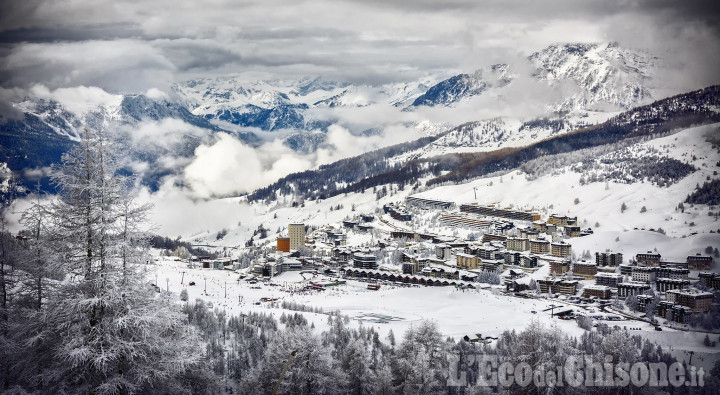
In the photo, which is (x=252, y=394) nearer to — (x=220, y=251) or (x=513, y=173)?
(x=220, y=251)

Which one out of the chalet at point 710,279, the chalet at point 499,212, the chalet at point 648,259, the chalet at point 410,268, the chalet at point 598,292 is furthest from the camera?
the chalet at point 499,212

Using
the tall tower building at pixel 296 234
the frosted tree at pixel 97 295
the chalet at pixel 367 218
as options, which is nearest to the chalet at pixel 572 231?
the tall tower building at pixel 296 234

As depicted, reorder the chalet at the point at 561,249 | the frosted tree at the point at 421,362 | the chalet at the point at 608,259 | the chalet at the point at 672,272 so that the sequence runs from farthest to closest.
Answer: the chalet at the point at 561,249 < the chalet at the point at 608,259 < the chalet at the point at 672,272 < the frosted tree at the point at 421,362

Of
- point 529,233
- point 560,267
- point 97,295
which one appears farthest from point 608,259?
point 97,295

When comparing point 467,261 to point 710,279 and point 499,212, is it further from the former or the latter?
point 499,212

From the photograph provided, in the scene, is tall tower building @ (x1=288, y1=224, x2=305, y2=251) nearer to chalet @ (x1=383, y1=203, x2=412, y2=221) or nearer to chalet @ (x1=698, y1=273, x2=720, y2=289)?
chalet @ (x1=383, y1=203, x2=412, y2=221)

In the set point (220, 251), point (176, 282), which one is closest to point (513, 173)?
point (220, 251)

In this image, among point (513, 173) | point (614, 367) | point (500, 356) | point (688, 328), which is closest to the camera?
point (614, 367)

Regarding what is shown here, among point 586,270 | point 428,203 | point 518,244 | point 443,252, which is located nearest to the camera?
point 586,270

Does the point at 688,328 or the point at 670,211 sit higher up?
the point at 670,211

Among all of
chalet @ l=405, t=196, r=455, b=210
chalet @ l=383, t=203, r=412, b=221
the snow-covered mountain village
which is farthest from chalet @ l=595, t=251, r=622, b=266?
chalet @ l=405, t=196, r=455, b=210

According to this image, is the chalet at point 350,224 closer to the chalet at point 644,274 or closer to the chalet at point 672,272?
the chalet at point 644,274
